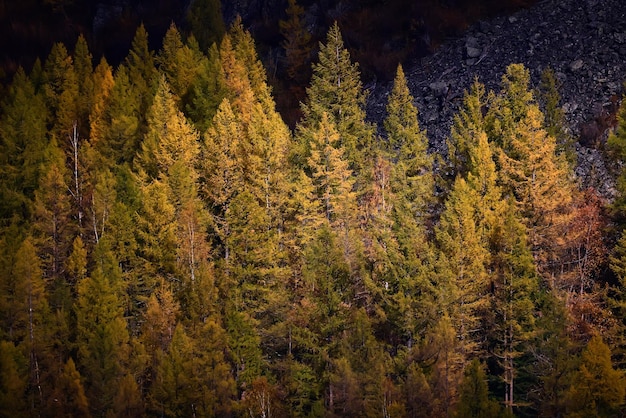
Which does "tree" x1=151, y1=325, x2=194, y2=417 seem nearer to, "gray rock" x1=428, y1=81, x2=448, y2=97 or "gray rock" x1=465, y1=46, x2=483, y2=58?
"gray rock" x1=428, y1=81, x2=448, y2=97

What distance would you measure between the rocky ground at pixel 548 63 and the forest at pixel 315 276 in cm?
697

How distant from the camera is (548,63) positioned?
6228cm

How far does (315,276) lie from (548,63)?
29.9 metres

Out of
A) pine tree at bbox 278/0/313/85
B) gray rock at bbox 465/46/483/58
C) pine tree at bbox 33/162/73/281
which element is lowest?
pine tree at bbox 33/162/73/281

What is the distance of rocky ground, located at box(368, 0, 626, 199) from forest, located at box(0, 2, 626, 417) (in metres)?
6.97

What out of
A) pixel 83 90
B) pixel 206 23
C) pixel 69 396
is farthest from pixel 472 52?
pixel 69 396

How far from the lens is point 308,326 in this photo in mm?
42531

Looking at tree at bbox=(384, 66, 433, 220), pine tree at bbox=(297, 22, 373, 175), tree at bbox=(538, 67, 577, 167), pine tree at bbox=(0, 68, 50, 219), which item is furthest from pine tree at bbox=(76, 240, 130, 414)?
tree at bbox=(538, 67, 577, 167)

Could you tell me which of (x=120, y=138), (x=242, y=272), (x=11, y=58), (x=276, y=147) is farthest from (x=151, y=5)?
(x=242, y=272)

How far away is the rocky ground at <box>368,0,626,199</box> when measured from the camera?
59219 millimetres

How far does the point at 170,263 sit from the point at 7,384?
10.00 meters

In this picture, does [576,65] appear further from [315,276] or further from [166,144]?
[166,144]

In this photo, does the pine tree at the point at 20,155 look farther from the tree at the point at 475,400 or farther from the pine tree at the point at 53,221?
the tree at the point at 475,400

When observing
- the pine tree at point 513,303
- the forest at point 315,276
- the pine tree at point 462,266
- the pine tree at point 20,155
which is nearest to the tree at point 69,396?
the forest at point 315,276
